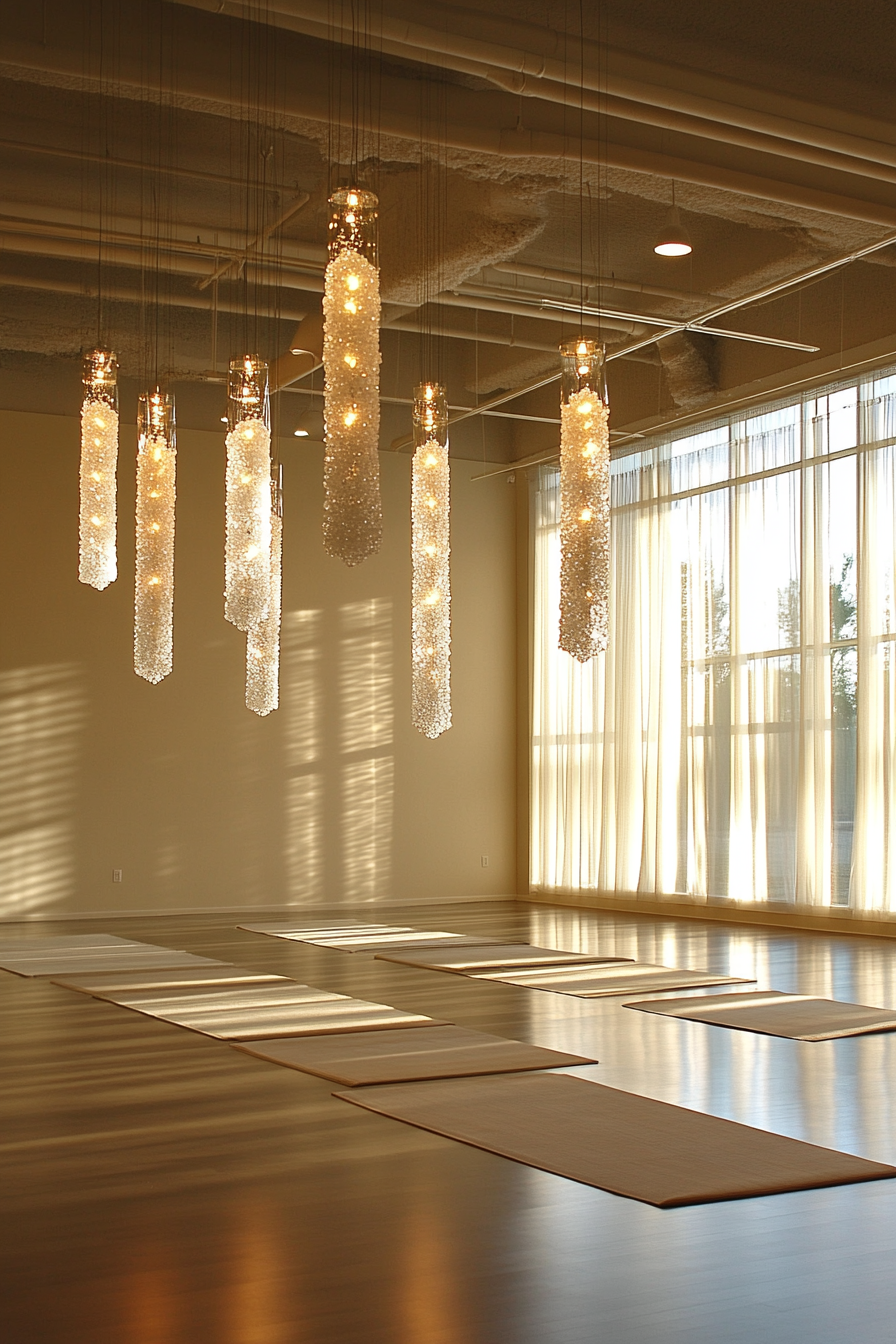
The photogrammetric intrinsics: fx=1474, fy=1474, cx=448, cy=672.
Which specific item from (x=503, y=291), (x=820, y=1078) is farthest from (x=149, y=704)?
(x=820, y=1078)

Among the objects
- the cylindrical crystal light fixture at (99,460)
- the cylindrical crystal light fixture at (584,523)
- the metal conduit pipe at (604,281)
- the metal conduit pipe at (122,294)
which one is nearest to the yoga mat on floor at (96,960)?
the cylindrical crystal light fixture at (99,460)

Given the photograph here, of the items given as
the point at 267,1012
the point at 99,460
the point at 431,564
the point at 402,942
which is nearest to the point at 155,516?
the point at 99,460

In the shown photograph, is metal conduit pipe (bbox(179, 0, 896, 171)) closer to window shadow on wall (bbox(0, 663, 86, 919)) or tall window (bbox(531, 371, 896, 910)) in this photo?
tall window (bbox(531, 371, 896, 910))

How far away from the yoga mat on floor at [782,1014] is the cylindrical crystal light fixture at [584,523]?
193cm

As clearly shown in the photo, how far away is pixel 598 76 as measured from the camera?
7.40m

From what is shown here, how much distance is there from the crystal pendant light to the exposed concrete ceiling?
61cm

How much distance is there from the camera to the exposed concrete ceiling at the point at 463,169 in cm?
745

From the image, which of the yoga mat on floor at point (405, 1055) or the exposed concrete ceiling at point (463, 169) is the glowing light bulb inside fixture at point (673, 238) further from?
the yoga mat on floor at point (405, 1055)

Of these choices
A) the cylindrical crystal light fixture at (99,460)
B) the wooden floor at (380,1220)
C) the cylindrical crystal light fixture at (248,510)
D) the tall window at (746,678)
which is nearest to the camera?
the wooden floor at (380,1220)

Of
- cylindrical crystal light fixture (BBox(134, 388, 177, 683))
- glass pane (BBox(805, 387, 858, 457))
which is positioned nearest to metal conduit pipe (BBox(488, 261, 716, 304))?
glass pane (BBox(805, 387, 858, 457))

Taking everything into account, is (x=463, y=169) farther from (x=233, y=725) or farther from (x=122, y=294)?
(x=233, y=725)

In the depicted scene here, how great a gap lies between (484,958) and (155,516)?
389 centimetres

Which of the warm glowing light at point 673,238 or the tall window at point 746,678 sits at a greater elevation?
the warm glowing light at point 673,238

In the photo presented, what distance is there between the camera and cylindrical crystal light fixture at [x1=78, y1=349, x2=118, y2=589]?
7.12 meters
